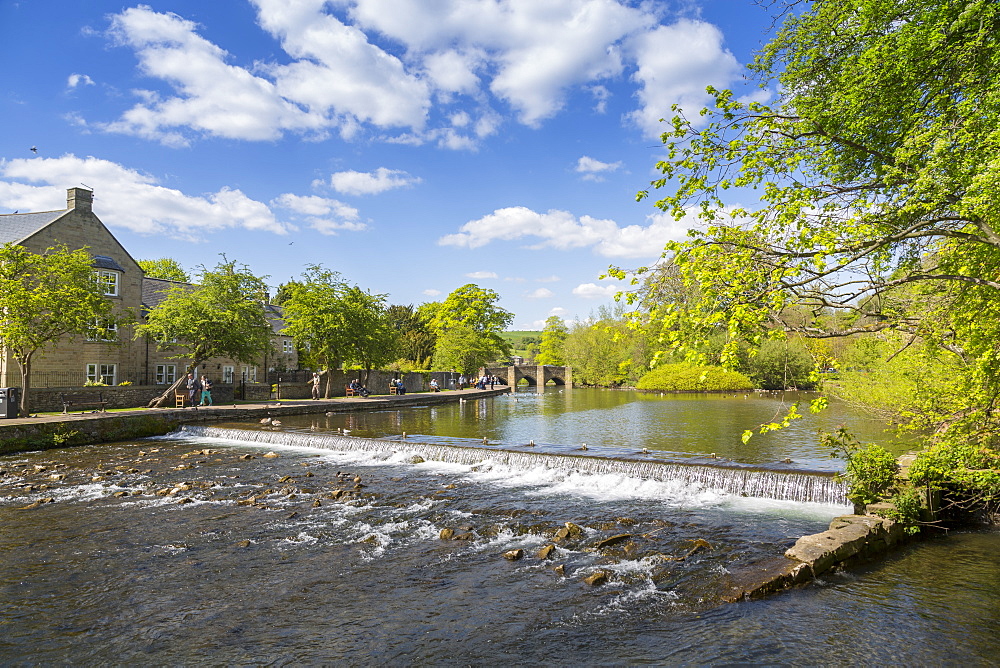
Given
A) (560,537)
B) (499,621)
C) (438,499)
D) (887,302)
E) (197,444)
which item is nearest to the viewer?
(499,621)

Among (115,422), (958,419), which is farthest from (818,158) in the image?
(115,422)

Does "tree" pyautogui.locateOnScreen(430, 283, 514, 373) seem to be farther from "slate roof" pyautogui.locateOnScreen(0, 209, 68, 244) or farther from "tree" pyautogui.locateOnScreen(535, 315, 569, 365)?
"slate roof" pyautogui.locateOnScreen(0, 209, 68, 244)

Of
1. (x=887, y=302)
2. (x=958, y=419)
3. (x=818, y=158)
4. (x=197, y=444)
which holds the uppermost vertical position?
(x=818, y=158)

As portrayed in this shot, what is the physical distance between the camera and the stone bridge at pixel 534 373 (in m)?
77.8

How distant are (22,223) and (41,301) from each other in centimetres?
1240

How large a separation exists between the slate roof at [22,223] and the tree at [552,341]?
223ft

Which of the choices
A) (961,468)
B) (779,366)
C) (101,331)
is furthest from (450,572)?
(779,366)

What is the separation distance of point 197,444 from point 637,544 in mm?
18097

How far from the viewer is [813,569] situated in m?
8.11

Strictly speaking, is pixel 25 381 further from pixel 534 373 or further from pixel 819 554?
pixel 534 373

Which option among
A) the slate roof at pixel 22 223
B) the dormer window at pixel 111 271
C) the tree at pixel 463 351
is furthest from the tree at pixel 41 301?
the tree at pixel 463 351

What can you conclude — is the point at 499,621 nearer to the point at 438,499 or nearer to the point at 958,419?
the point at 438,499

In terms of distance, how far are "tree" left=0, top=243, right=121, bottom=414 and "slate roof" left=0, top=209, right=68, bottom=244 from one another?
656 cm

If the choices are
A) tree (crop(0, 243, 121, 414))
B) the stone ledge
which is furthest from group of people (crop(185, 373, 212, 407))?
the stone ledge
